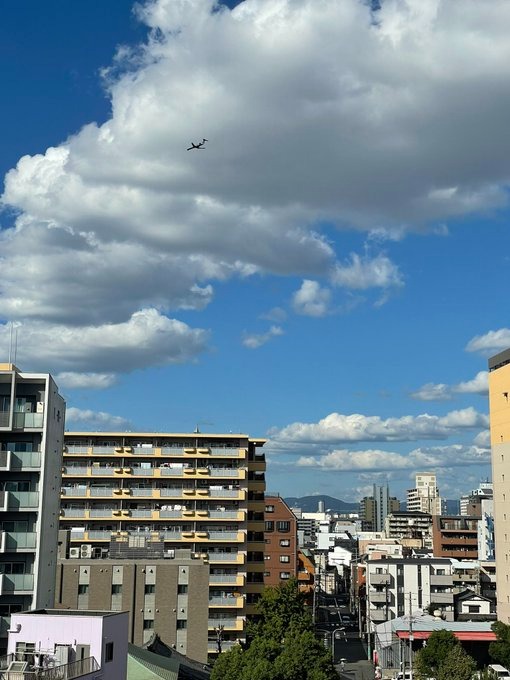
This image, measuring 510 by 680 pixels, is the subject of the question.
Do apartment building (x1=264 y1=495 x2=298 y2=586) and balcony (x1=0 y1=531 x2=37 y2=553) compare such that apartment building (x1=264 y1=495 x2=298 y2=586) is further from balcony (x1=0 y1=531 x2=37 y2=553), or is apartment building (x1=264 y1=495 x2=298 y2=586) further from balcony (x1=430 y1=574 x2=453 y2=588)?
balcony (x1=0 y1=531 x2=37 y2=553)

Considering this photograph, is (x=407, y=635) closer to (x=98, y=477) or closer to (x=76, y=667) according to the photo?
(x=98, y=477)

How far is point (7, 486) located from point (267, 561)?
6616cm

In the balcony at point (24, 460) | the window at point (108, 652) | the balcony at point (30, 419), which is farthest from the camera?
the balcony at point (30, 419)

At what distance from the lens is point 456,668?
63.8 metres

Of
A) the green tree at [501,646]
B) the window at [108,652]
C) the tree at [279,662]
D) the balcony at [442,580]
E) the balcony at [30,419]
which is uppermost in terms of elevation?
the balcony at [30,419]

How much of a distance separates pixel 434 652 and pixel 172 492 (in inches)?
1244

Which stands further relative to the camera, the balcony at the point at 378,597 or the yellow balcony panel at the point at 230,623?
the balcony at the point at 378,597

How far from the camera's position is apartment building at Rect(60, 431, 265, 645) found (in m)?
85.0

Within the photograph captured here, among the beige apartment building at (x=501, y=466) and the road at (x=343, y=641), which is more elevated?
the beige apartment building at (x=501, y=466)

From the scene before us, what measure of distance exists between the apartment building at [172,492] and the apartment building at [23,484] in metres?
43.6

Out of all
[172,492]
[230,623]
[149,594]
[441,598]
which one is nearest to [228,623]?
[230,623]

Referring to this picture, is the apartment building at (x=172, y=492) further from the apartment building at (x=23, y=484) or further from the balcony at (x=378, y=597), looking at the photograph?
the apartment building at (x=23, y=484)

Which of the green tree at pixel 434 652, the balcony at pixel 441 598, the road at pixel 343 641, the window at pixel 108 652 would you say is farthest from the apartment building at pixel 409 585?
the window at pixel 108 652

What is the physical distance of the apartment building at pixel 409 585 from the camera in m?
109
